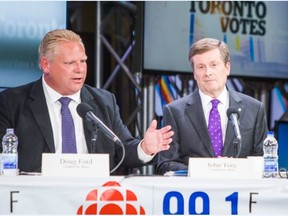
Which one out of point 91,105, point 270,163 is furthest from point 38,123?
point 270,163

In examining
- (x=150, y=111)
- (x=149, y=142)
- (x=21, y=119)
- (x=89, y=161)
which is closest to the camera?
(x=89, y=161)

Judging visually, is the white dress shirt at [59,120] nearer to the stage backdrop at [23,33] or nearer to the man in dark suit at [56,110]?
the man in dark suit at [56,110]

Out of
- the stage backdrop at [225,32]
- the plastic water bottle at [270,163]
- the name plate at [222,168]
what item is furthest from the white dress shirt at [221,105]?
the stage backdrop at [225,32]

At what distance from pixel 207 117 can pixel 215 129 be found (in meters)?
0.12

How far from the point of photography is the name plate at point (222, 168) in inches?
147

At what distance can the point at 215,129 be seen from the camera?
4598 mm

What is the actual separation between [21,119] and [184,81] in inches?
115

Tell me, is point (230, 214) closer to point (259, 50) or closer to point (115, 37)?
point (259, 50)

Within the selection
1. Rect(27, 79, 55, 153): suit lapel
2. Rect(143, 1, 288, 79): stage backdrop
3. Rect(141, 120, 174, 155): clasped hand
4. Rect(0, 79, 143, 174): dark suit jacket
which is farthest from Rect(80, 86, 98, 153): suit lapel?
Rect(143, 1, 288, 79): stage backdrop

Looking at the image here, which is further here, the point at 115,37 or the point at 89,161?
the point at 115,37

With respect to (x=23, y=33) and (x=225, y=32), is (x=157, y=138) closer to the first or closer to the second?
(x=23, y=33)

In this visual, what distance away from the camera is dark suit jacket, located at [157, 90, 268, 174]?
4531mm

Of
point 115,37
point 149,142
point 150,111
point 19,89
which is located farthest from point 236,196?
point 115,37

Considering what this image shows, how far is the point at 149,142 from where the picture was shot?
414cm
